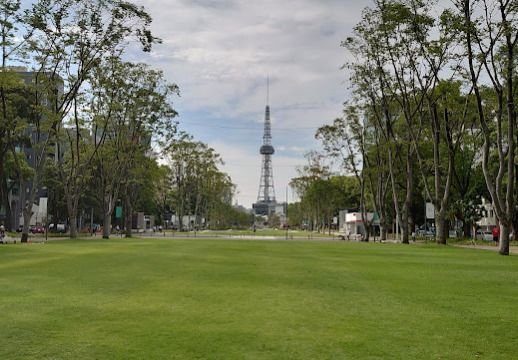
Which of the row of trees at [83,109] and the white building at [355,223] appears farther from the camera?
the white building at [355,223]

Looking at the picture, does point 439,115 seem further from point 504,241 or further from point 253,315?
point 253,315

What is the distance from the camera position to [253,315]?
1002 centimetres

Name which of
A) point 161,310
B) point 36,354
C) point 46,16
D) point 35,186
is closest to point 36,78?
point 46,16

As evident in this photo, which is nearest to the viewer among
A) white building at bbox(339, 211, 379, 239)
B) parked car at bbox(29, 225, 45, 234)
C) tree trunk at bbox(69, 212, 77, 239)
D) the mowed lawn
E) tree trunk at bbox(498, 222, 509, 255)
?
the mowed lawn

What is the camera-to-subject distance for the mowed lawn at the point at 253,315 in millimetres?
7508

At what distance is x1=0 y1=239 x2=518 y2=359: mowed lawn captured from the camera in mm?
7508

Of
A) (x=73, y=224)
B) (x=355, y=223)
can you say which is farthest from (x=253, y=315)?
(x=355, y=223)

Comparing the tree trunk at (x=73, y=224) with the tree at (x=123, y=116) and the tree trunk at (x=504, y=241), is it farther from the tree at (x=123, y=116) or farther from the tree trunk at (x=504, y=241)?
the tree trunk at (x=504, y=241)

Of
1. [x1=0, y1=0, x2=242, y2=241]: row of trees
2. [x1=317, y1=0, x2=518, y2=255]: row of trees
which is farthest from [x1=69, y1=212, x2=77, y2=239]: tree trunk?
[x1=317, y1=0, x2=518, y2=255]: row of trees

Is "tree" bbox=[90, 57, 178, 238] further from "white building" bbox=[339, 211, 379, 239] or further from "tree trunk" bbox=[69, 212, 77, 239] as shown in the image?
"white building" bbox=[339, 211, 379, 239]

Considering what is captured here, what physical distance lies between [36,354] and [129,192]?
58.2 meters

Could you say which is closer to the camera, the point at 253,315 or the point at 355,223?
the point at 253,315

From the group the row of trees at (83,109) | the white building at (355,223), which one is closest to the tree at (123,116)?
the row of trees at (83,109)

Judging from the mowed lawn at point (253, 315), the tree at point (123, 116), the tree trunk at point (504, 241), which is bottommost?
the mowed lawn at point (253, 315)
